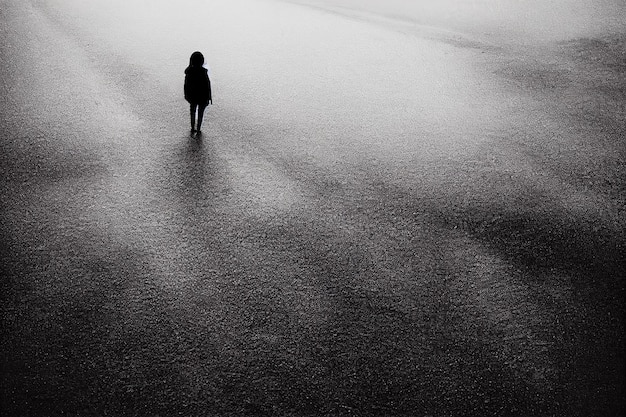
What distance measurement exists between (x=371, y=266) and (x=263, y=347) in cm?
188

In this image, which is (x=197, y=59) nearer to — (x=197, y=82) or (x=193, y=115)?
(x=197, y=82)

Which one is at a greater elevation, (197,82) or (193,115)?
(197,82)

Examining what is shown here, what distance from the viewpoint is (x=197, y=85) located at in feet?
26.8

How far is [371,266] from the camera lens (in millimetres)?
6664

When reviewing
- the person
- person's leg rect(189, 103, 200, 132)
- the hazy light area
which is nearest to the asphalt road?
person's leg rect(189, 103, 200, 132)

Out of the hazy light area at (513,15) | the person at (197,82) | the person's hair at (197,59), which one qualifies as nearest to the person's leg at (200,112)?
the person at (197,82)

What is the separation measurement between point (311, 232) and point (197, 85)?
10.6 ft

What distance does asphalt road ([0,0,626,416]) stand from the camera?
5398 mm

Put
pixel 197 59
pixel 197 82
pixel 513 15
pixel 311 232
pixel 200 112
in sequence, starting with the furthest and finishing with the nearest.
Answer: pixel 513 15
pixel 200 112
pixel 197 82
pixel 197 59
pixel 311 232

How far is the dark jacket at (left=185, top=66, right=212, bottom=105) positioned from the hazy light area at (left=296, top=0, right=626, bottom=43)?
7.49 metres

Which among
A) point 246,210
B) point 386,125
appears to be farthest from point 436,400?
point 386,125

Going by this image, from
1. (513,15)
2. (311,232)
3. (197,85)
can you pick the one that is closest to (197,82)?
(197,85)

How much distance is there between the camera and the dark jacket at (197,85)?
8.05 meters

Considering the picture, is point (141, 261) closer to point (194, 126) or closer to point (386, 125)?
point (194, 126)
